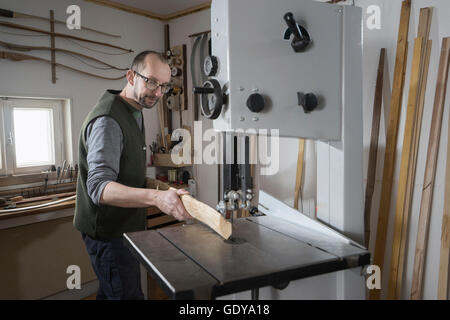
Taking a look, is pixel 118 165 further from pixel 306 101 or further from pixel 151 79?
pixel 306 101

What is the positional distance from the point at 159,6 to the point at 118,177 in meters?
2.01

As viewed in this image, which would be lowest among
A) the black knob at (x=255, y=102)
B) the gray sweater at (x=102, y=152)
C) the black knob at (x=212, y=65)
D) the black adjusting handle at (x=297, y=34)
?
the gray sweater at (x=102, y=152)

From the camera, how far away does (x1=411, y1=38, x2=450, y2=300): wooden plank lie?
5.44 feet

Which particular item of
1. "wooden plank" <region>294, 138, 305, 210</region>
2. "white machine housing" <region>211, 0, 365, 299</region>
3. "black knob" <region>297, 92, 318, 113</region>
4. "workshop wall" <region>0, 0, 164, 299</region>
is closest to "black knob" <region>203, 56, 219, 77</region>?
"white machine housing" <region>211, 0, 365, 299</region>

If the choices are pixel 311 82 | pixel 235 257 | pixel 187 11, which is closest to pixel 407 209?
pixel 311 82

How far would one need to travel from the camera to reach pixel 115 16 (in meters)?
2.97

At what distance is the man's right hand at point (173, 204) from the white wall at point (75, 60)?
6.29ft

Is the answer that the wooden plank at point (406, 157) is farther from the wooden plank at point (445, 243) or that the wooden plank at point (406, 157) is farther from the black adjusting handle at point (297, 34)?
the black adjusting handle at point (297, 34)

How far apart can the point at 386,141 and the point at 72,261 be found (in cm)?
212

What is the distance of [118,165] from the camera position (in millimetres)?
1402

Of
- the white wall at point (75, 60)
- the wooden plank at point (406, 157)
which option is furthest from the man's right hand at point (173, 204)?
the white wall at point (75, 60)

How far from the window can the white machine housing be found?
6.89 ft

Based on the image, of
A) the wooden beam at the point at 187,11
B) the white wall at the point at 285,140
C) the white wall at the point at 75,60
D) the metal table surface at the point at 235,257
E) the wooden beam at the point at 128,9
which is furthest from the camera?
the wooden beam at the point at 187,11

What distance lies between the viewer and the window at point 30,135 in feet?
8.29
